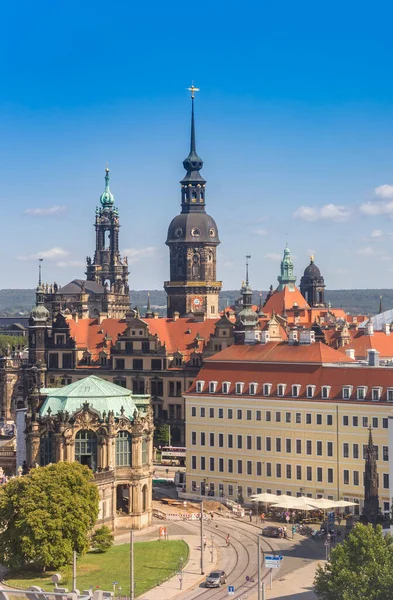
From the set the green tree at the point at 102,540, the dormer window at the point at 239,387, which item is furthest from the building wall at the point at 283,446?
the green tree at the point at 102,540

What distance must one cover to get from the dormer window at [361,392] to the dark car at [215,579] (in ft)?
95.0

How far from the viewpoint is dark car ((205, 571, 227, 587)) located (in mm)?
89125

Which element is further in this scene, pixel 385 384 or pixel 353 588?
pixel 385 384

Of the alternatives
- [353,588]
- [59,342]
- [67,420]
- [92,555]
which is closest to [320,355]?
[67,420]

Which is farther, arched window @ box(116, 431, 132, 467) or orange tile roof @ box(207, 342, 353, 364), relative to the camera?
orange tile roof @ box(207, 342, 353, 364)

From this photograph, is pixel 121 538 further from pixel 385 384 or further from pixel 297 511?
pixel 385 384

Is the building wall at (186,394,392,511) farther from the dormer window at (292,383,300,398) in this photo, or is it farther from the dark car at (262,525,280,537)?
the dark car at (262,525,280,537)

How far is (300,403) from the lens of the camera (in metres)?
118

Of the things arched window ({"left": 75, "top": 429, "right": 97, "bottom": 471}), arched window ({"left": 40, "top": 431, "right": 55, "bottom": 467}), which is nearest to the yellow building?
arched window ({"left": 75, "top": 429, "right": 97, "bottom": 471})

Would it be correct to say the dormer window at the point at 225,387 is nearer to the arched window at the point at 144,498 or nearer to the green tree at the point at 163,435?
the arched window at the point at 144,498

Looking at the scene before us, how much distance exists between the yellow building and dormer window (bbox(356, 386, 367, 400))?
91 mm

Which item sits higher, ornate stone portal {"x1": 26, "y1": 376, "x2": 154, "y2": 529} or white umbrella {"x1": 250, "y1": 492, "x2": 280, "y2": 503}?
ornate stone portal {"x1": 26, "y1": 376, "x2": 154, "y2": 529}

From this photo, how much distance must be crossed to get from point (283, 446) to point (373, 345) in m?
33.6

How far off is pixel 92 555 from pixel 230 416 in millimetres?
29488
